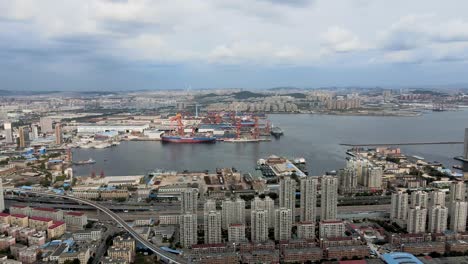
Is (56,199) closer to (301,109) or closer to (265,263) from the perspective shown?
(265,263)

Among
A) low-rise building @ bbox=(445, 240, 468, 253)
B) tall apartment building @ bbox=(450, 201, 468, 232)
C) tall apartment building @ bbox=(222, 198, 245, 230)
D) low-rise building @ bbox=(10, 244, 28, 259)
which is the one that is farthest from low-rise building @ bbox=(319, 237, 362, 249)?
low-rise building @ bbox=(10, 244, 28, 259)

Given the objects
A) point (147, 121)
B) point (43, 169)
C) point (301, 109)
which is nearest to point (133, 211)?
point (43, 169)

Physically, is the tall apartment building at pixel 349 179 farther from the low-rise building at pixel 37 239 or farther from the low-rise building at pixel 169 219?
the low-rise building at pixel 37 239

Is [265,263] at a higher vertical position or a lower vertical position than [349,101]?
lower

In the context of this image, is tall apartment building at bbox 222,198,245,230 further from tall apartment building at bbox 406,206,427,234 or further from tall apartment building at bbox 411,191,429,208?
tall apartment building at bbox 411,191,429,208

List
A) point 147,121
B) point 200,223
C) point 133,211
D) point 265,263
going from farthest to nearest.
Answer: point 147,121
point 133,211
point 200,223
point 265,263

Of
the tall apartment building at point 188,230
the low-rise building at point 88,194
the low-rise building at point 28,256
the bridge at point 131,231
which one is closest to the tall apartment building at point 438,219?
the tall apartment building at point 188,230
